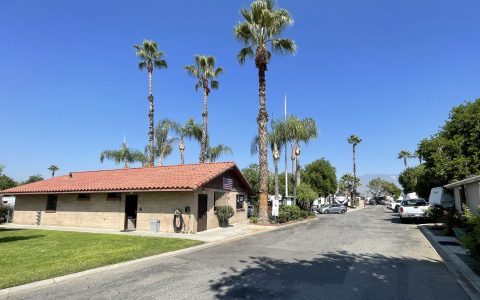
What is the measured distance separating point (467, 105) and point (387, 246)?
61.0ft

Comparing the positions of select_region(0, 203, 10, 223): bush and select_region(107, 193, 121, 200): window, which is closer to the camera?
select_region(107, 193, 121, 200): window

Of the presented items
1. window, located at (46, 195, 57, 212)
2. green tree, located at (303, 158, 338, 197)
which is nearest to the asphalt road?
window, located at (46, 195, 57, 212)

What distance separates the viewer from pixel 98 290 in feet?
25.1

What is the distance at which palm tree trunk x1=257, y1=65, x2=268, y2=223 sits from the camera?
2469 centimetres

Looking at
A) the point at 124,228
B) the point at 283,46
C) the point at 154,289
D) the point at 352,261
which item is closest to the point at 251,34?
the point at 283,46

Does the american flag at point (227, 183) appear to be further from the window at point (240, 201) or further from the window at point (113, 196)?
the window at point (113, 196)

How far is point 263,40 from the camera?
2517cm

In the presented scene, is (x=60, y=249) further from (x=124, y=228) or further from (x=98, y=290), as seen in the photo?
(x=124, y=228)

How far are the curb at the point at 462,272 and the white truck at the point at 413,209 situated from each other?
41.4 feet

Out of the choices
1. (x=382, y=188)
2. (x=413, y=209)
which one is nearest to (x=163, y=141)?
(x=413, y=209)

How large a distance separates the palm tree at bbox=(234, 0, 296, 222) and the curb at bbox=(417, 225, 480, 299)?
42.8ft

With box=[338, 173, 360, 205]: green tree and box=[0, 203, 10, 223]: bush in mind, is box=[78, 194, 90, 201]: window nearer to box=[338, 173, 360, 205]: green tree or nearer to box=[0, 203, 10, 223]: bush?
box=[0, 203, 10, 223]: bush

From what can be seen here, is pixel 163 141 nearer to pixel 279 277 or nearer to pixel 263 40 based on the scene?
pixel 263 40

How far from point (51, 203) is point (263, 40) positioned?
64.1ft
